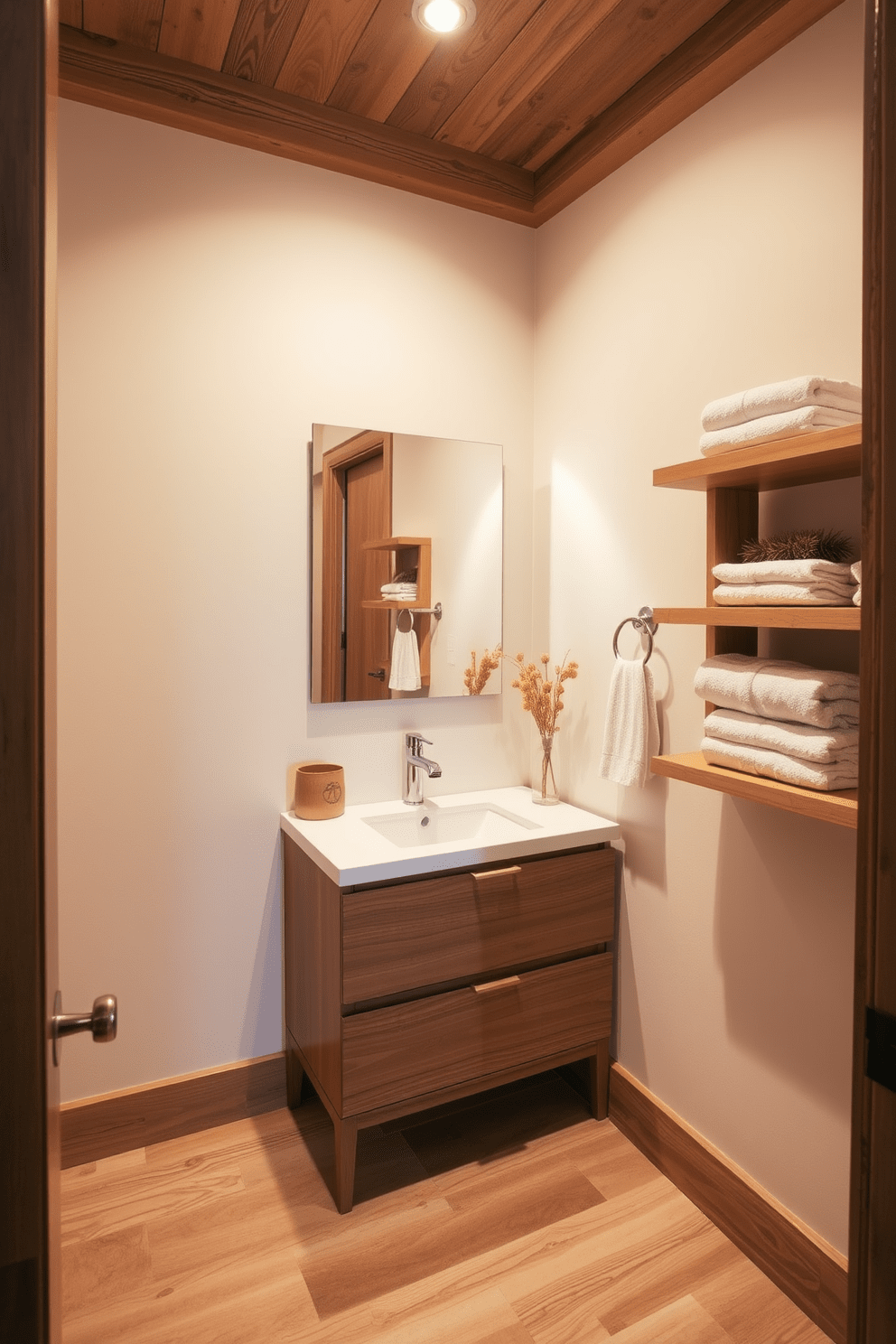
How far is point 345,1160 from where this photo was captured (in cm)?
167

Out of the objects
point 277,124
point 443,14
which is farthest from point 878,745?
point 277,124

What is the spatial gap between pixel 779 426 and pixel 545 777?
3.80 ft

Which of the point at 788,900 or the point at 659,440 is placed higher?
the point at 659,440

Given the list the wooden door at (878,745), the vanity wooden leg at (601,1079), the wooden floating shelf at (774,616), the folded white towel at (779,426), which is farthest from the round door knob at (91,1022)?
the vanity wooden leg at (601,1079)

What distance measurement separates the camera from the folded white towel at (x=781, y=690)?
4.16 feet

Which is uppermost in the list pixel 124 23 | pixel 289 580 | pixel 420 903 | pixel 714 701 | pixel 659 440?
pixel 124 23

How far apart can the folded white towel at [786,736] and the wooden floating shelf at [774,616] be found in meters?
0.17

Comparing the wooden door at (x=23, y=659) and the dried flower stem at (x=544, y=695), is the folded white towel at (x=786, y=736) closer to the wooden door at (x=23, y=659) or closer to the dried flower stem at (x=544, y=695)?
the dried flower stem at (x=544, y=695)

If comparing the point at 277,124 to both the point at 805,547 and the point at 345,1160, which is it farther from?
the point at 345,1160

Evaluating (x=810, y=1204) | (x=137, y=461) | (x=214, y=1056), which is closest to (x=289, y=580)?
(x=137, y=461)

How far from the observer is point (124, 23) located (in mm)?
1669

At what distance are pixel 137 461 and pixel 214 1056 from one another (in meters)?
1.48

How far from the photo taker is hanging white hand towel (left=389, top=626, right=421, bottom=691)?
2137 mm

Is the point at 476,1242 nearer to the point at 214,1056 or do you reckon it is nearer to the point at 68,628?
the point at 214,1056
